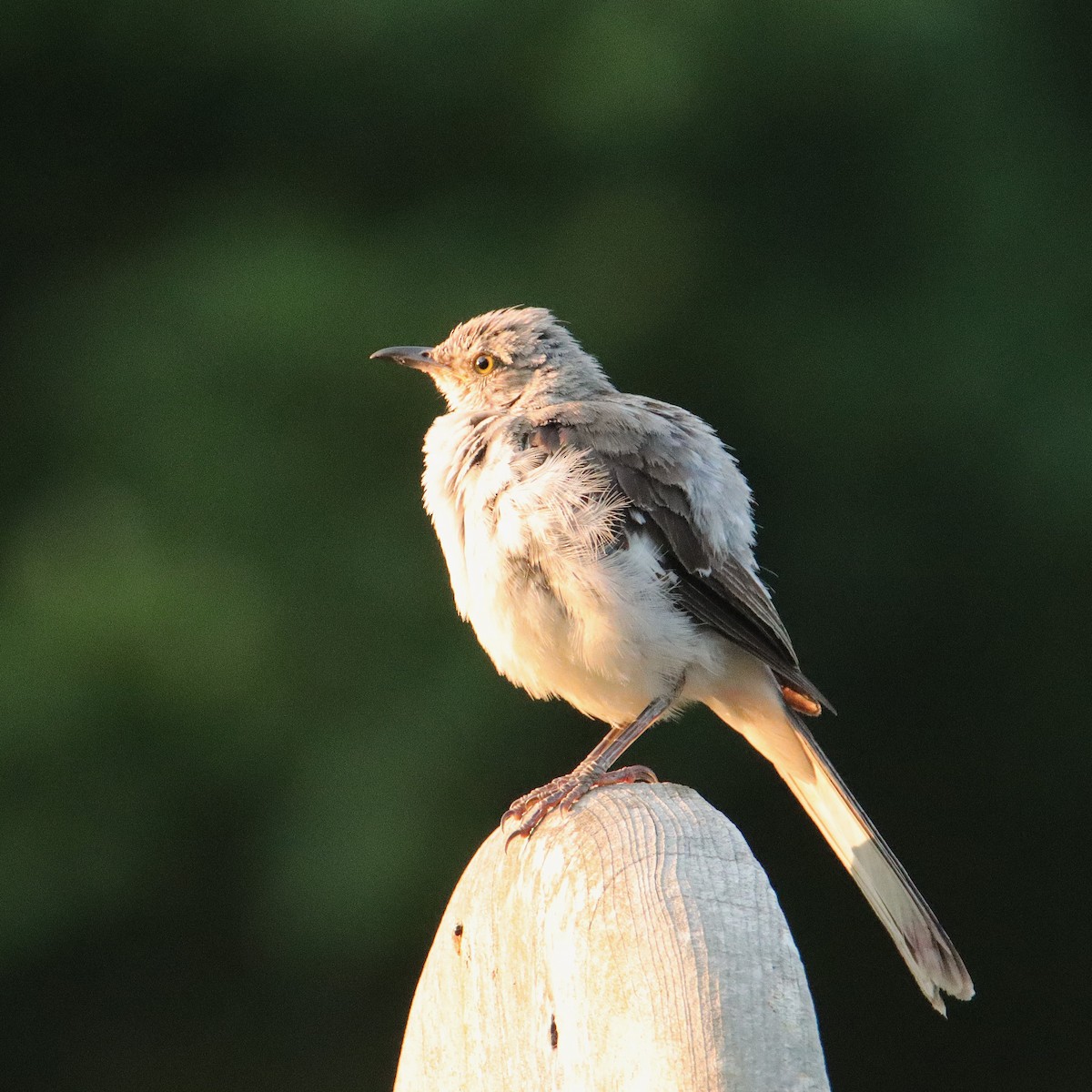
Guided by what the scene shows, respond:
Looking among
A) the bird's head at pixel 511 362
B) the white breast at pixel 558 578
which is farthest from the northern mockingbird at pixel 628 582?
the bird's head at pixel 511 362

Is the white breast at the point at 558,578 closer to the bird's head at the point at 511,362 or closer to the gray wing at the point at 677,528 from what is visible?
the gray wing at the point at 677,528

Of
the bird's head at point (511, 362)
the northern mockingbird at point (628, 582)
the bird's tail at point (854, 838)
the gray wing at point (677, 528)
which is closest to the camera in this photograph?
the bird's tail at point (854, 838)

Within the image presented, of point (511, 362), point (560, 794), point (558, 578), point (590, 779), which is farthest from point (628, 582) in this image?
point (511, 362)

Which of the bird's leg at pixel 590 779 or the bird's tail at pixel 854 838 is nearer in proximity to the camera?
the bird's leg at pixel 590 779

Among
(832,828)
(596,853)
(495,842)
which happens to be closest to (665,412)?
(832,828)

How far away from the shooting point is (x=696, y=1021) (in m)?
2.14

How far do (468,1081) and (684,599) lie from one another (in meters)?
1.77

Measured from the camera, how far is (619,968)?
2.29 metres

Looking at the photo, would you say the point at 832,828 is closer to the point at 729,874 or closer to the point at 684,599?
the point at 684,599

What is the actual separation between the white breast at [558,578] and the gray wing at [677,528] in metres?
0.06

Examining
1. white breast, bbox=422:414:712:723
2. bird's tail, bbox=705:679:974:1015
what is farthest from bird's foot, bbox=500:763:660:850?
bird's tail, bbox=705:679:974:1015

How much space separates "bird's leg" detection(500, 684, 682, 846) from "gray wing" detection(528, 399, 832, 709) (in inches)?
9.9

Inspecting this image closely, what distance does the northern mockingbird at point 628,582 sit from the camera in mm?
3945

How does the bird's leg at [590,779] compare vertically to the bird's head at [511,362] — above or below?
below
